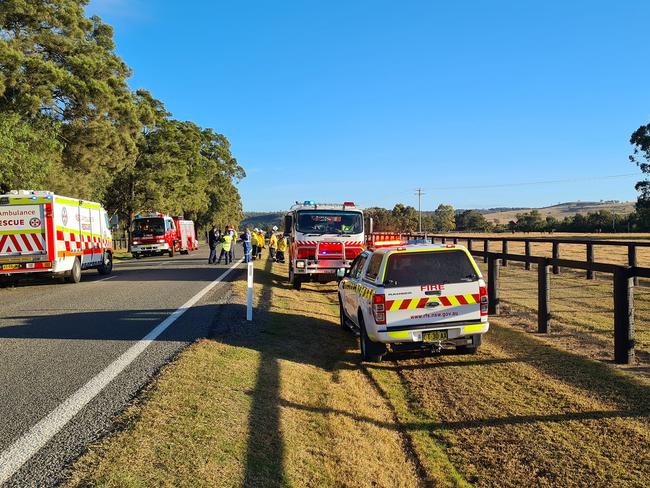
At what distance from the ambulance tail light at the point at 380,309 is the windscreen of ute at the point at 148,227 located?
105ft

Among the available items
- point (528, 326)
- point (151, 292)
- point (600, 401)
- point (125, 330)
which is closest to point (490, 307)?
point (528, 326)

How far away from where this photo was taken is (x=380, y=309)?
743 cm

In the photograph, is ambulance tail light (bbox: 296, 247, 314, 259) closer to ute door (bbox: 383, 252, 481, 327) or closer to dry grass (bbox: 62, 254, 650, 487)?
dry grass (bbox: 62, 254, 650, 487)

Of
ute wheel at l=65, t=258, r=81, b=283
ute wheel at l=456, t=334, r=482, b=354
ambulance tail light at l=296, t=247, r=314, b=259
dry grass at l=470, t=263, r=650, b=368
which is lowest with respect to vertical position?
dry grass at l=470, t=263, r=650, b=368

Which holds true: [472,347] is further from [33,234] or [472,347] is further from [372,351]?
[33,234]

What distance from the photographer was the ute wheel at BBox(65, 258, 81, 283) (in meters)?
18.4

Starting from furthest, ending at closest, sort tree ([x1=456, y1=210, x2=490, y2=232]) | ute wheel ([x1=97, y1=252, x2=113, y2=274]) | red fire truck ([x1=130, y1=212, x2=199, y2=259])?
tree ([x1=456, y1=210, x2=490, y2=232])
red fire truck ([x1=130, y1=212, x2=199, y2=259])
ute wheel ([x1=97, y1=252, x2=113, y2=274])

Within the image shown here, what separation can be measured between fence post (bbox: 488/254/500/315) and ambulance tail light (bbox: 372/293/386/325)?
14.0 feet

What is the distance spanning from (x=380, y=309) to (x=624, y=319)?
3010mm

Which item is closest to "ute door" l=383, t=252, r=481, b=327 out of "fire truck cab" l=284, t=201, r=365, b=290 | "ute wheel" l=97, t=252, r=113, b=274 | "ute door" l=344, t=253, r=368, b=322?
"ute door" l=344, t=253, r=368, b=322

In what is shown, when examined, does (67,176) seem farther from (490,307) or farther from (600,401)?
(600,401)

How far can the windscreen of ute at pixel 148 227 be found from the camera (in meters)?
37.4

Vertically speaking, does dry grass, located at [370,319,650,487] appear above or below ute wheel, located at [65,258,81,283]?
below

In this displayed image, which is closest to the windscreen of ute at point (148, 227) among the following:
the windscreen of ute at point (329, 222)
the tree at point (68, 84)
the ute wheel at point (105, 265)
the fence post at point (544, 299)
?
the tree at point (68, 84)
